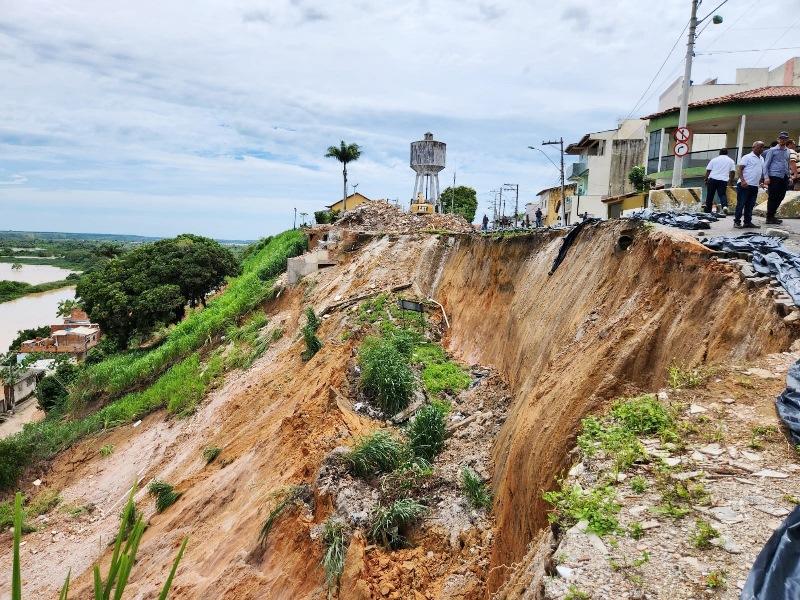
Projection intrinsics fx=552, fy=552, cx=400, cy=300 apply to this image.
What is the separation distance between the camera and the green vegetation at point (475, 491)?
6973 millimetres

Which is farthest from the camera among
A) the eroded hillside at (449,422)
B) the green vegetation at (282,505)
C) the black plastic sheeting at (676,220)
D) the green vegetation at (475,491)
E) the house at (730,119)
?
the house at (730,119)

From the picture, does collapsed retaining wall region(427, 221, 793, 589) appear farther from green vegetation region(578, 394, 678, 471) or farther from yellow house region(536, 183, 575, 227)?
yellow house region(536, 183, 575, 227)

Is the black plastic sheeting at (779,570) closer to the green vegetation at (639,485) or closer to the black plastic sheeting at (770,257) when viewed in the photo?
the green vegetation at (639,485)

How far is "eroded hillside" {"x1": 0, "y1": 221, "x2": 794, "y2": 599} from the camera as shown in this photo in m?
5.87

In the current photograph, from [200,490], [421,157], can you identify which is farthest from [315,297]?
[421,157]

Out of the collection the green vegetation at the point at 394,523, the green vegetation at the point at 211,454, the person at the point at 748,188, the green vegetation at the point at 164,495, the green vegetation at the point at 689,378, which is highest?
the person at the point at 748,188

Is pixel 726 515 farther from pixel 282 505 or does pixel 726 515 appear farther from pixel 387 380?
pixel 387 380

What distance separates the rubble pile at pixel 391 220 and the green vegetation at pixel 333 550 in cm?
1886

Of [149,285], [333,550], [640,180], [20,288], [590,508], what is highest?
[640,180]

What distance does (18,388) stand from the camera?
35000 millimetres

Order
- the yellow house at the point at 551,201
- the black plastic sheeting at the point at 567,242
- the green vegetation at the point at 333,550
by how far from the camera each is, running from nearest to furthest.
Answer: the green vegetation at the point at 333,550 → the black plastic sheeting at the point at 567,242 → the yellow house at the point at 551,201

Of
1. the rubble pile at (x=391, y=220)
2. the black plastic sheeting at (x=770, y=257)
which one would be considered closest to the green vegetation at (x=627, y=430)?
the black plastic sheeting at (x=770, y=257)

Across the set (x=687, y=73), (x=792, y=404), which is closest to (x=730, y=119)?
(x=687, y=73)

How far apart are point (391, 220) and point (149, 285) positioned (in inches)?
528
